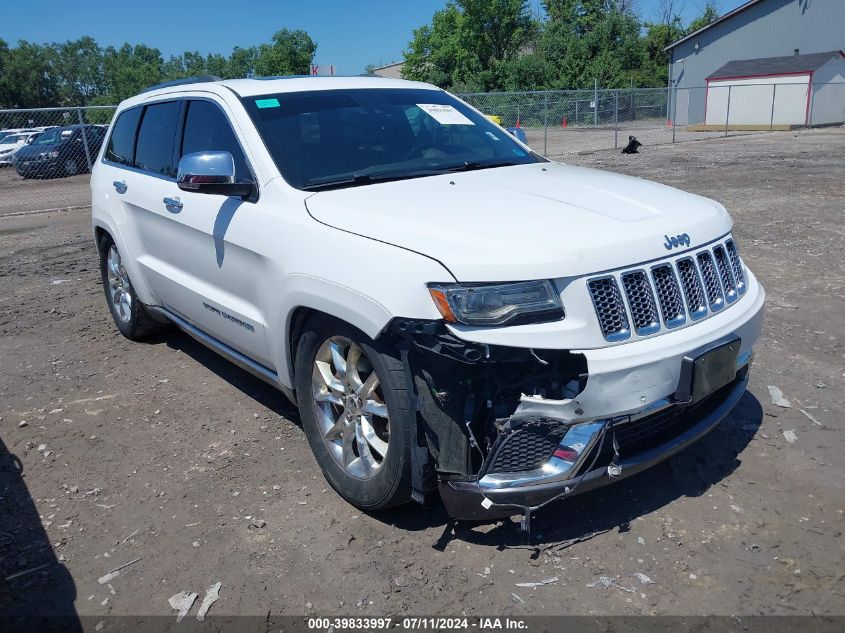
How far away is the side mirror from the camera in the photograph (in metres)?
3.68

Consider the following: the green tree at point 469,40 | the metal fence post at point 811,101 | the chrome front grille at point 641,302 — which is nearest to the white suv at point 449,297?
the chrome front grille at point 641,302

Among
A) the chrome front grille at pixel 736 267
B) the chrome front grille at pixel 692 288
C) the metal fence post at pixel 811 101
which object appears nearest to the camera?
the chrome front grille at pixel 692 288

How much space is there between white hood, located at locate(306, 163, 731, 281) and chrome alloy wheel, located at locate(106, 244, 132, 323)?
2940 millimetres

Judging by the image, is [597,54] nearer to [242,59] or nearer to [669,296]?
[669,296]

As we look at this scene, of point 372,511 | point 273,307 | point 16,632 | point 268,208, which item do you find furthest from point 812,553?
point 16,632

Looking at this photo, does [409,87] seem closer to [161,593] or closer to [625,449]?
[625,449]

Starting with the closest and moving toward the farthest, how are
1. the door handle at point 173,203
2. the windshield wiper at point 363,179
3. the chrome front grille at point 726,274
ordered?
the chrome front grille at point 726,274
the windshield wiper at point 363,179
the door handle at point 173,203

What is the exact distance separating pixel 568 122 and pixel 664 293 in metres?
27.2

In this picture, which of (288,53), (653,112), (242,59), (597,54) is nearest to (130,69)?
(242,59)

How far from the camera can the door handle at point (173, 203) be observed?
445cm

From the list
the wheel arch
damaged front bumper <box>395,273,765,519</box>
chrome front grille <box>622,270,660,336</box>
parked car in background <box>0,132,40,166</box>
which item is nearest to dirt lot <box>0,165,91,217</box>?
parked car in background <box>0,132,40,166</box>

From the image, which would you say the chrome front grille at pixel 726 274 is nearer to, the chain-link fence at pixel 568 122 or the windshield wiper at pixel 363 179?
the windshield wiper at pixel 363 179

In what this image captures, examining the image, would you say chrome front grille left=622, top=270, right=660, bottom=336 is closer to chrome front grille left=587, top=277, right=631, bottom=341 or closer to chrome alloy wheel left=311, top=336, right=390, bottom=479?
chrome front grille left=587, top=277, right=631, bottom=341

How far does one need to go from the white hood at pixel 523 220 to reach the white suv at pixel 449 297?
0.01 meters
